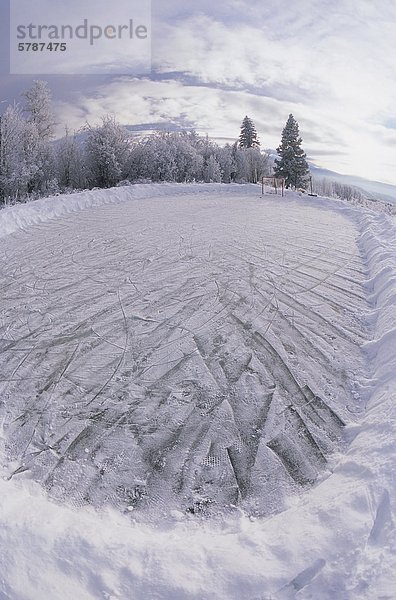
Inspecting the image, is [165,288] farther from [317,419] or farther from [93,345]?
[317,419]

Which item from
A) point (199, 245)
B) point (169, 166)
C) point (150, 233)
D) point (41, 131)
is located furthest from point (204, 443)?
point (41, 131)

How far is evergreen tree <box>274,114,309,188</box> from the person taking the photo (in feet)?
137

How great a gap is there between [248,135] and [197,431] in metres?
57.0

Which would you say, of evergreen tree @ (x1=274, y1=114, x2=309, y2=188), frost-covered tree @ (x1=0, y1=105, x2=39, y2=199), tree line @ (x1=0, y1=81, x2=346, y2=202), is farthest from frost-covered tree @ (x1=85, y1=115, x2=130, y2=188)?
evergreen tree @ (x1=274, y1=114, x2=309, y2=188)

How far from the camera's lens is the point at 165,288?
22.3 ft

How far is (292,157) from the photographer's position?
42031mm

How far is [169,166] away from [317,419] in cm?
3639

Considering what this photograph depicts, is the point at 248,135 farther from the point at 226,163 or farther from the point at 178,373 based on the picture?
the point at 178,373

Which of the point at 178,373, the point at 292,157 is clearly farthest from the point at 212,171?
the point at 178,373

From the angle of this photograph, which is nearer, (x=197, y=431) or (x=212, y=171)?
(x=197, y=431)

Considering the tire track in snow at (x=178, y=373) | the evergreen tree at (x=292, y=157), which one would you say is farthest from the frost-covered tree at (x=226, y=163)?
the tire track in snow at (x=178, y=373)

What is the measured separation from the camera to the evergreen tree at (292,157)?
41.9 meters

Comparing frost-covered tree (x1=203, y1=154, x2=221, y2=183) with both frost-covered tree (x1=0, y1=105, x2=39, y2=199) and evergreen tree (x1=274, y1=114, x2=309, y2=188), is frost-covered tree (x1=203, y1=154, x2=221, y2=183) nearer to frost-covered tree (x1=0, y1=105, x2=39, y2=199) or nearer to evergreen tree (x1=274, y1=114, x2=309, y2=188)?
evergreen tree (x1=274, y1=114, x2=309, y2=188)

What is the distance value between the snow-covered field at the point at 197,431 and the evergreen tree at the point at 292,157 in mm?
36796
